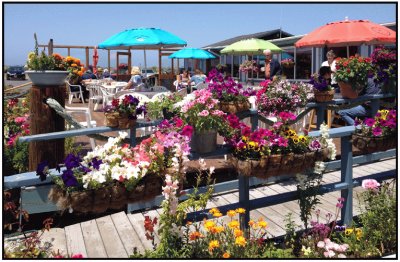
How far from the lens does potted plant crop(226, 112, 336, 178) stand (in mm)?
2588

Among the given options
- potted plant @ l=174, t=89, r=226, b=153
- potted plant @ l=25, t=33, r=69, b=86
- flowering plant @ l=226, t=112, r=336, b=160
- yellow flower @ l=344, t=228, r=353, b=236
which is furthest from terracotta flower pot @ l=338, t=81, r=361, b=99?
potted plant @ l=25, t=33, r=69, b=86

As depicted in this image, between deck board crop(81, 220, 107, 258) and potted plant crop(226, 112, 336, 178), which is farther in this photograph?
deck board crop(81, 220, 107, 258)

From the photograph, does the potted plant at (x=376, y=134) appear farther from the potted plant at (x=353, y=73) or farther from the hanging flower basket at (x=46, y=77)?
the hanging flower basket at (x=46, y=77)

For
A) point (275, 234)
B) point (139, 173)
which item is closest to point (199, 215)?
point (139, 173)

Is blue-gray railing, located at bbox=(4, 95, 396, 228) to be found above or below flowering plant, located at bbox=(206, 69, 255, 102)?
below

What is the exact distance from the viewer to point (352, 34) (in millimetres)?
6918

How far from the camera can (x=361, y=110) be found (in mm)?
5426

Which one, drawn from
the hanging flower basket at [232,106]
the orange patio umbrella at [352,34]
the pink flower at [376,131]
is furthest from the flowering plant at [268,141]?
the orange patio umbrella at [352,34]

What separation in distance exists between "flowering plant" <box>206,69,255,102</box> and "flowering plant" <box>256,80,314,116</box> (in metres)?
0.44

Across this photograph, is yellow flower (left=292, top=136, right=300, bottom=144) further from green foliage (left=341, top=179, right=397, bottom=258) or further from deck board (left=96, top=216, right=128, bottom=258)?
deck board (left=96, top=216, right=128, bottom=258)

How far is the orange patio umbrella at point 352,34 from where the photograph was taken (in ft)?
22.4

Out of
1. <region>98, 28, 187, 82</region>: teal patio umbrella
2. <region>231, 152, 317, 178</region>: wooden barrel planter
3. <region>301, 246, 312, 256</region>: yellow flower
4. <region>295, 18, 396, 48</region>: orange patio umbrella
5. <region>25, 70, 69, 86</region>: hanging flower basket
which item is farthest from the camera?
<region>98, 28, 187, 82</region>: teal patio umbrella

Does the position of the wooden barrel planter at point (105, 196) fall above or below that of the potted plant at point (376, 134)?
below

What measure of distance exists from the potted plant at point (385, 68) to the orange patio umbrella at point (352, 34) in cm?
252
